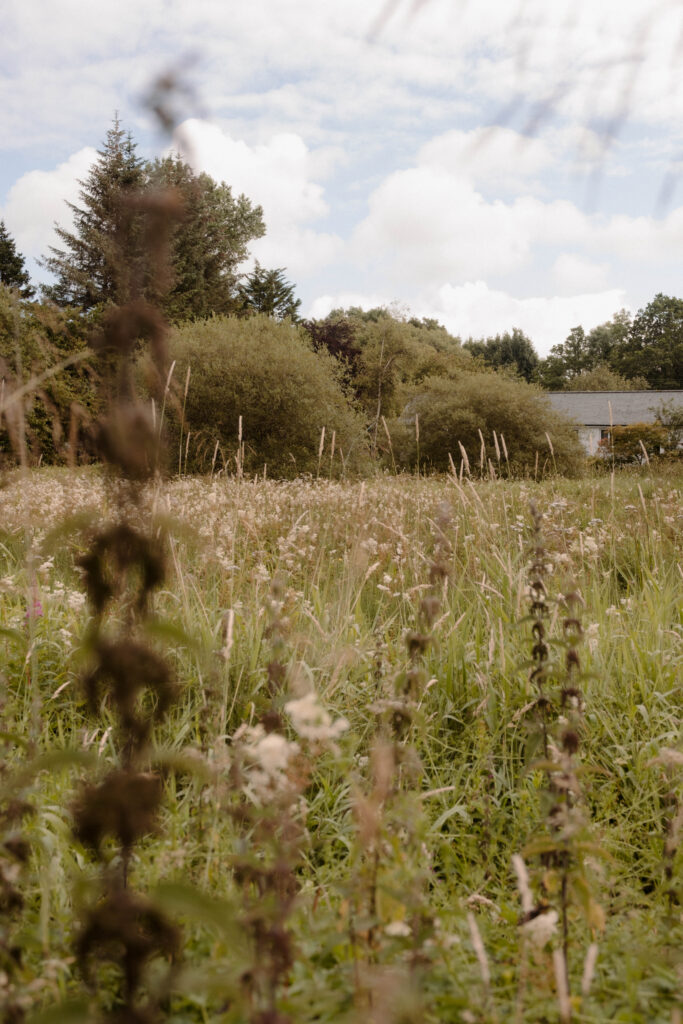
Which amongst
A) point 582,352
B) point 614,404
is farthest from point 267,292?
point 582,352

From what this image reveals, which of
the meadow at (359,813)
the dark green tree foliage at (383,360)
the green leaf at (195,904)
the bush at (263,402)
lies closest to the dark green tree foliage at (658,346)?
the dark green tree foliage at (383,360)

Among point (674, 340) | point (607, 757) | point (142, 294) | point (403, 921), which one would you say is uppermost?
point (674, 340)

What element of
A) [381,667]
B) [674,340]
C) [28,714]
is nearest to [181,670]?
[28,714]

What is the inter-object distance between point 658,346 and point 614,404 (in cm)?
2220

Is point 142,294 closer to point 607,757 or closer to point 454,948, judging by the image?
point 454,948

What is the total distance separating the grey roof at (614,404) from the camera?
48.3 m

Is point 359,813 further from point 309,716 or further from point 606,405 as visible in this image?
point 606,405

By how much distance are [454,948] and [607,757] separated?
4.24ft

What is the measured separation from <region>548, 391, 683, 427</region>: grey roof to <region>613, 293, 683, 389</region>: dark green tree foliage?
588 inches

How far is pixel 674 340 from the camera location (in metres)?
65.1

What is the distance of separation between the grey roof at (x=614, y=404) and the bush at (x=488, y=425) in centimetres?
2577

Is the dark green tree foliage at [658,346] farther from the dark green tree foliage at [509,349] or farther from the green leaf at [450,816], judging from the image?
the green leaf at [450,816]

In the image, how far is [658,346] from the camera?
67125 millimetres

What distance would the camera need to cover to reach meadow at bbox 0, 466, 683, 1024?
1.03 m
